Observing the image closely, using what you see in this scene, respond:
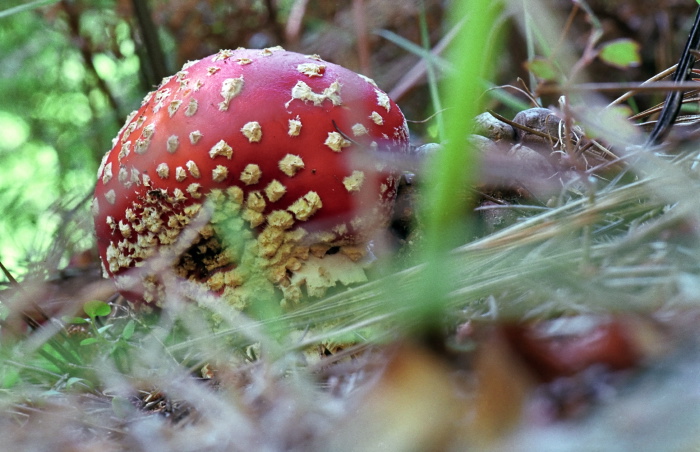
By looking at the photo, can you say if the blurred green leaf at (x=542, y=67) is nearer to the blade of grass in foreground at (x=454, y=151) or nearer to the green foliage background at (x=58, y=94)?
the blade of grass in foreground at (x=454, y=151)

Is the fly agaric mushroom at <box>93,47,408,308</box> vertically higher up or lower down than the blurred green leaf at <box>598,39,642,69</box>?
lower down

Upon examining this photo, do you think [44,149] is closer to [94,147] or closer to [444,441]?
[94,147]

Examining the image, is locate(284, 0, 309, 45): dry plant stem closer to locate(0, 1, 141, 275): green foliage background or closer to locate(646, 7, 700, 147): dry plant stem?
Answer: locate(0, 1, 141, 275): green foliage background

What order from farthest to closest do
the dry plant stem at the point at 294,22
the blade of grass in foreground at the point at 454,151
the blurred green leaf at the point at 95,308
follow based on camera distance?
the dry plant stem at the point at 294,22 → the blurred green leaf at the point at 95,308 → the blade of grass in foreground at the point at 454,151

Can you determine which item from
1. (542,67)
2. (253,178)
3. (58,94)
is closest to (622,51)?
(542,67)

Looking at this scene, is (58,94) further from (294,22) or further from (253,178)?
(253,178)

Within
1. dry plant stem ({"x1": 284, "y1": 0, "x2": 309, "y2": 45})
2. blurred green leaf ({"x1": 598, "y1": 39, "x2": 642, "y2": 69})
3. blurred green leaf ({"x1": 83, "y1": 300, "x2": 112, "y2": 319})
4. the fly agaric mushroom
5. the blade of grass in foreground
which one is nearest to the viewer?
the blade of grass in foreground

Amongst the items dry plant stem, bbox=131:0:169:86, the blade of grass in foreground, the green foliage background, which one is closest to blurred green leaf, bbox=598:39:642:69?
the blade of grass in foreground

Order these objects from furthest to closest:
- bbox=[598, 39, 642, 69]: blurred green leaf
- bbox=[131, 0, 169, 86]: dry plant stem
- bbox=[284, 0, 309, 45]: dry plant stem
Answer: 1. bbox=[284, 0, 309, 45]: dry plant stem
2. bbox=[131, 0, 169, 86]: dry plant stem
3. bbox=[598, 39, 642, 69]: blurred green leaf

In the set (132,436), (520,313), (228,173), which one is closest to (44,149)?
(228,173)

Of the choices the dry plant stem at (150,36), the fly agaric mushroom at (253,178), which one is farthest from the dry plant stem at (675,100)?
the dry plant stem at (150,36)
